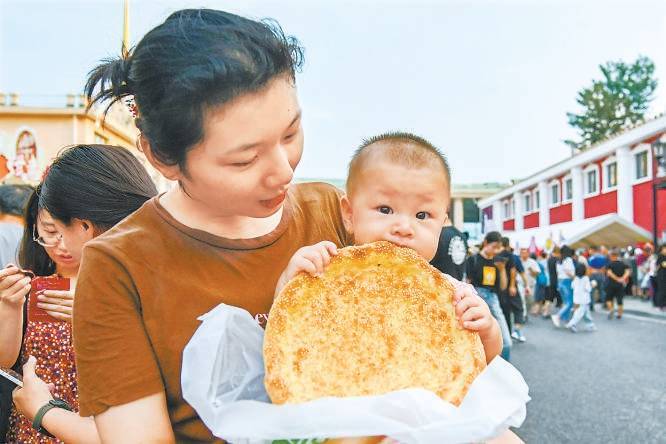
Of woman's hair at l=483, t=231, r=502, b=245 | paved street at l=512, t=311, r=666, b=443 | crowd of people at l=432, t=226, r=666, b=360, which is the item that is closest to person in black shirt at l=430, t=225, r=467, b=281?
crowd of people at l=432, t=226, r=666, b=360

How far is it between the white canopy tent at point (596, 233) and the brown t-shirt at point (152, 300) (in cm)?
2605

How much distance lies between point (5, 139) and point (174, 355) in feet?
114

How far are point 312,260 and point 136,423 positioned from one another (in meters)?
0.50

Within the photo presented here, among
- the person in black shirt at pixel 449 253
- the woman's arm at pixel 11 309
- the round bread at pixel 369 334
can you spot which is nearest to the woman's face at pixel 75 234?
the woman's arm at pixel 11 309

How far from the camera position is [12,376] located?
7.54 ft

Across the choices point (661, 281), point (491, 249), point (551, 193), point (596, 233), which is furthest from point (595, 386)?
point (551, 193)

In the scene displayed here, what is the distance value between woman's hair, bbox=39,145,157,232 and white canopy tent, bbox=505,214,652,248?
25466mm

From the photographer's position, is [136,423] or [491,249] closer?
[136,423]

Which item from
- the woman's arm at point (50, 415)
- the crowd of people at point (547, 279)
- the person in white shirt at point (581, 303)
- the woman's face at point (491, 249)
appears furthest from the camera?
the person in white shirt at point (581, 303)

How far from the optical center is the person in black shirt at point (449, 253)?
13.4ft

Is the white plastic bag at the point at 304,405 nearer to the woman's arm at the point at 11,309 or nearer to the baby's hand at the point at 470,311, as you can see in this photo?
the baby's hand at the point at 470,311

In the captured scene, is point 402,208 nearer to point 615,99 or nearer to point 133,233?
point 133,233

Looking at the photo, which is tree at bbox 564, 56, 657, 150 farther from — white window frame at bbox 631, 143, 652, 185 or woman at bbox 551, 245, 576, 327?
woman at bbox 551, 245, 576, 327

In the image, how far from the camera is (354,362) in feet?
4.24
